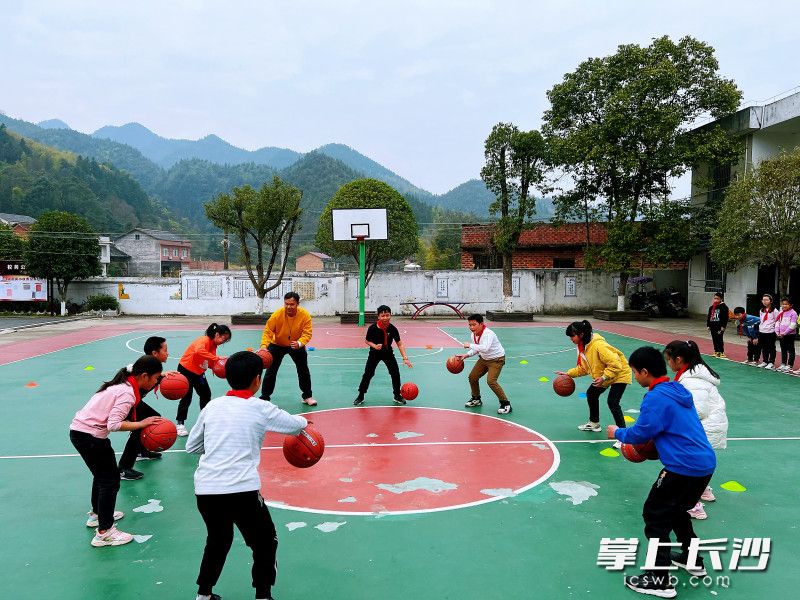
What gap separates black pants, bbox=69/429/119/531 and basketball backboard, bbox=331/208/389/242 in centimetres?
1952

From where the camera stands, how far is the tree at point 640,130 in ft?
79.8

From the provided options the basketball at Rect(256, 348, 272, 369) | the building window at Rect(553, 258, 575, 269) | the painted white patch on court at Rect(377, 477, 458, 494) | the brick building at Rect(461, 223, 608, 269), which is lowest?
the painted white patch on court at Rect(377, 477, 458, 494)

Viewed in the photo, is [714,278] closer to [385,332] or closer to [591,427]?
[591,427]

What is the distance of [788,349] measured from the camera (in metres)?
13.3

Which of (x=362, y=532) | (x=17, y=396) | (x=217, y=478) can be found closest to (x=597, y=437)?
(x=362, y=532)

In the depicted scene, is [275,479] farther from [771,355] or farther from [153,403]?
[771,355]

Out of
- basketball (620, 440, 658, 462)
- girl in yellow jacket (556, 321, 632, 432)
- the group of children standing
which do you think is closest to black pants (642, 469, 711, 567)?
basketball (620, 440, 658, 462)

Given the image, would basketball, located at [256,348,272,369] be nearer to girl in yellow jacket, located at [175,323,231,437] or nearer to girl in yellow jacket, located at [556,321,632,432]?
girl in yellow jacket, located at [175,323,231,437]

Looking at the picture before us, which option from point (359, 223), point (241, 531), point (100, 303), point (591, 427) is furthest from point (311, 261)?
point (241, 531)

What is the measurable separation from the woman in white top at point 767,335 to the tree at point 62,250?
2949cm

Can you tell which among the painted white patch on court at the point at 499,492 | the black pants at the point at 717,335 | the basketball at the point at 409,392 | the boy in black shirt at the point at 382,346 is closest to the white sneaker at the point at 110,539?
the painted white patch on court at the point at 499,492

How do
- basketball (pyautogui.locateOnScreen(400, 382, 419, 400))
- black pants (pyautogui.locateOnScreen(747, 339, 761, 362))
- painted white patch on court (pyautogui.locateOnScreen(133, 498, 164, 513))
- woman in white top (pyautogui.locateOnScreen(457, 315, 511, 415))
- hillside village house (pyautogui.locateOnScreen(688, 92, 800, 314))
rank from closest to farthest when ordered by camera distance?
painted white patch on court (pyautogui.locateOnScreen(133, 498, 164, 513)) → woman in white top (pyautogui.locateOnScreen(457, 315, 511, 415)) → basketball (pyautogui.locateOnScreen(400, 382, 419, 400)) → black pants (pyautogui.locateOnScreen(747, 339, 761, 362)) → hillside village house (pyautogui.locateOnScreen(688, 92, 800, 314))

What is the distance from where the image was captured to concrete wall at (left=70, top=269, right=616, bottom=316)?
30750 mm

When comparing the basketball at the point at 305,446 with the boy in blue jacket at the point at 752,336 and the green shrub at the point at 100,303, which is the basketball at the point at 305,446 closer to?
the boy in blue jacket at the point at 752,336
